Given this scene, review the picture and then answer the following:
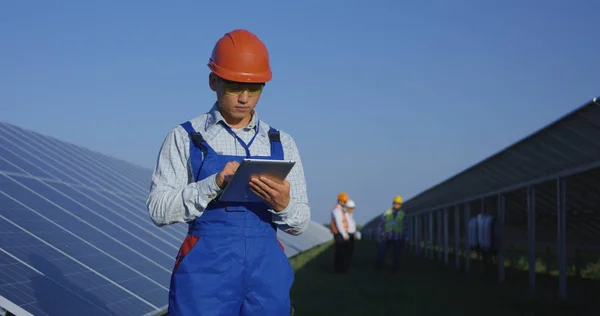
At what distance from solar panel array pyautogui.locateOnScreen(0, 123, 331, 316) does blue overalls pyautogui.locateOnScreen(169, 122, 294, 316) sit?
2362 mm

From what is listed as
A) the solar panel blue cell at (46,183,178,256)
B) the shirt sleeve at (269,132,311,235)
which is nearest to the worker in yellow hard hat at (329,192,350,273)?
the solar panel blue cell at (46,183,178,256)

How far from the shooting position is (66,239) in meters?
7.14

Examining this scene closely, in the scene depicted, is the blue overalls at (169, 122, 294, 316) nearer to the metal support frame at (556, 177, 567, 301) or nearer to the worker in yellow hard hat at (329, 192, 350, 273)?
the metal support frame at (556, 177, 567, 301)

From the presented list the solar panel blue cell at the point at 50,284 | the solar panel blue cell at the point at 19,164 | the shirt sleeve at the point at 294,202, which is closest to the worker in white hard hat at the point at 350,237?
the solar panel blue cell at the point at 19,164

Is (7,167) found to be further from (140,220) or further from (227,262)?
(227,262)

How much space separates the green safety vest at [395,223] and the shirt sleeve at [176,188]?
14770mm

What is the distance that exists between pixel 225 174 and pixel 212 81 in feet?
1.66

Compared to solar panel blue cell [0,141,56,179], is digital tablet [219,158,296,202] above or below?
below

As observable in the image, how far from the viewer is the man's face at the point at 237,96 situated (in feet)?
10.7

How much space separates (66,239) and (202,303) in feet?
14.5

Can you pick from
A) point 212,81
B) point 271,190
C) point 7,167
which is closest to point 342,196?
point 7,167

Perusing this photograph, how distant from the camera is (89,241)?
7520mm

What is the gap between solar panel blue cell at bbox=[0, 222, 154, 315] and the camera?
212 inches

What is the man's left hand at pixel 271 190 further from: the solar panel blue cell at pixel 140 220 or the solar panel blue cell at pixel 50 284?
the solar panel blue cell at pixel 140 220
